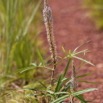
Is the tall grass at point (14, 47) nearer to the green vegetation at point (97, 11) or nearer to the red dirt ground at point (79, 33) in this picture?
the red dirt ground at point (79, 33)

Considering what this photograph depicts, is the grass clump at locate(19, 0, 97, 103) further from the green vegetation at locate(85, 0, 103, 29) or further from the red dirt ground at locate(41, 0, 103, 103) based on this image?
the green vegetation at locate(85, 0, 103, 29)

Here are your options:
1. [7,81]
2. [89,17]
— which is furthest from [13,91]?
[89,17]

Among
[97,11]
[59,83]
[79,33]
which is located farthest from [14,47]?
[97,11]

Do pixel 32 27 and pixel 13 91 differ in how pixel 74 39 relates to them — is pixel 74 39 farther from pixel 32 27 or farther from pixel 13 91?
pixel 13 91

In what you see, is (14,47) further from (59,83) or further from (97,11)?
(97,11)

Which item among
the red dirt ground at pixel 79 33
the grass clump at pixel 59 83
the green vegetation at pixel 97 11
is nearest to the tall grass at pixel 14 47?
the red dirt ground at pixel 79 33

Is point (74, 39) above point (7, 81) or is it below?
above
